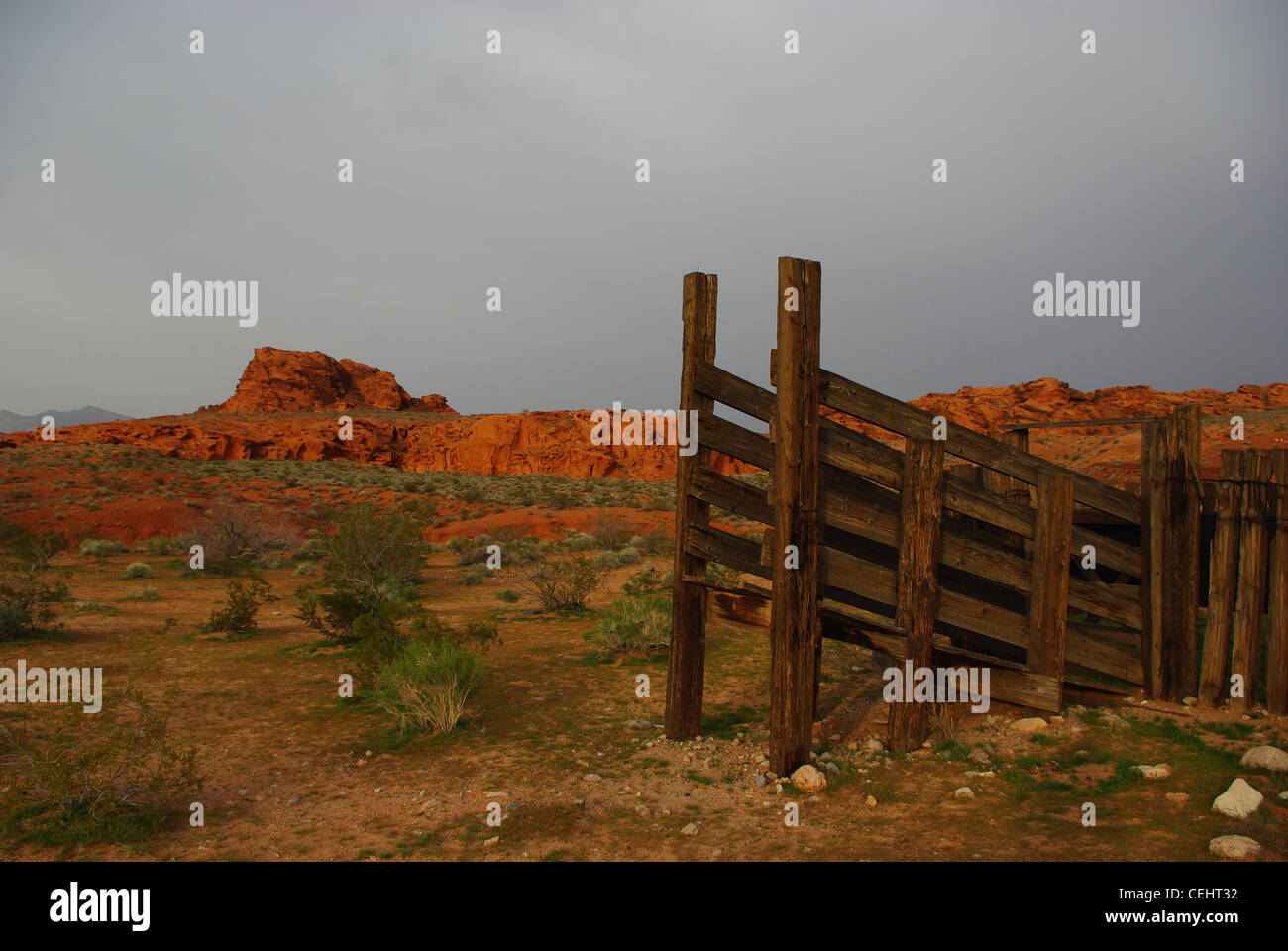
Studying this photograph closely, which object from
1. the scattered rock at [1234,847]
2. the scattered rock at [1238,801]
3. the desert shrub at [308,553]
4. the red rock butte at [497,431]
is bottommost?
the scattered rock at [1234,847]

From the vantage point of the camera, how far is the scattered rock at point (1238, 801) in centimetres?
420

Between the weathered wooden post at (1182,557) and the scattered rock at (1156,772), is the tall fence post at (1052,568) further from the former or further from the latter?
the weathered wooden post at (1182,557)

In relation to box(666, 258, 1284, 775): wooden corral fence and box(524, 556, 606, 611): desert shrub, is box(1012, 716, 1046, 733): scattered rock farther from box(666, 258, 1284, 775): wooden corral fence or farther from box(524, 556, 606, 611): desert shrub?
box(524, 556, 606, 611): desert shrub

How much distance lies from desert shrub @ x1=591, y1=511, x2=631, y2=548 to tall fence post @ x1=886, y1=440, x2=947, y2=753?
17133mm

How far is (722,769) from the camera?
225 inches

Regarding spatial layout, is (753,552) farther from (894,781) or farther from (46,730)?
(46,730)

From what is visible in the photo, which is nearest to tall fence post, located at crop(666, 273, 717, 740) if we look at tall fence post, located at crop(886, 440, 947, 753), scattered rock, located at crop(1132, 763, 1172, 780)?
tall fence post, located at crop(886, 440, 947, 753)

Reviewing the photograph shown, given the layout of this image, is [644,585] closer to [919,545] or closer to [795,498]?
[919,545]

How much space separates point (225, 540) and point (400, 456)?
47.3 metres

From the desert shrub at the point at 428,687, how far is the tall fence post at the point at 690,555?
2.12 m

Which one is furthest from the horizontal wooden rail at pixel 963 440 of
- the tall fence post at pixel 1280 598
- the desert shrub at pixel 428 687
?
the desert shrub at pixel 428 687

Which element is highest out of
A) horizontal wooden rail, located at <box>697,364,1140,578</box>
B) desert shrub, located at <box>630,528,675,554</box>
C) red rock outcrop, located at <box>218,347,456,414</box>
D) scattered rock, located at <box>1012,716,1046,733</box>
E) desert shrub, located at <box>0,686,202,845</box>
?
red rock outcrop, located at <box>218,347,456,414</box>

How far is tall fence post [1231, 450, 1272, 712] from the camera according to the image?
18.3 ft
